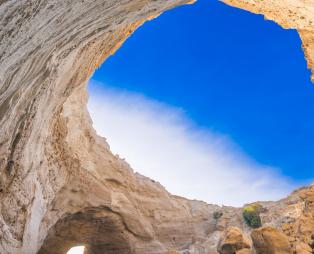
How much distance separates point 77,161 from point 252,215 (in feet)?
32.2

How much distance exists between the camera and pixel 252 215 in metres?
20.4

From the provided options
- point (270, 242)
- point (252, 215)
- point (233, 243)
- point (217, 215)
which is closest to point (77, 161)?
point (217, 215)

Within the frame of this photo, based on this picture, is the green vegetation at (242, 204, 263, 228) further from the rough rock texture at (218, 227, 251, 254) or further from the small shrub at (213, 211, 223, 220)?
the rough rock texture at (218, 227, 251, 254)

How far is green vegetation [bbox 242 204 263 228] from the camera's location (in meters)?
19.9

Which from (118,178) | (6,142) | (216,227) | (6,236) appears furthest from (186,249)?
(6,142)

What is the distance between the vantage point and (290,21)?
10.4 metres

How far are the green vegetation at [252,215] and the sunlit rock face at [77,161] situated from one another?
1.57 feet

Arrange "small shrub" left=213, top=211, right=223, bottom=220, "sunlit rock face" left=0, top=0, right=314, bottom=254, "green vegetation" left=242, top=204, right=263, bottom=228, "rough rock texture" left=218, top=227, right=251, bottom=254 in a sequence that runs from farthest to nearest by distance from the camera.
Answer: "small shrub" left=213, top=211, right=223, bottom=220, "green vegetation" left=242, top=204, right=263, bottom=228, "rough rock texture" left=218, top=227, right=251, bottom=254, "sunlit rock face" left=0, top=0, right=314, bottom=254

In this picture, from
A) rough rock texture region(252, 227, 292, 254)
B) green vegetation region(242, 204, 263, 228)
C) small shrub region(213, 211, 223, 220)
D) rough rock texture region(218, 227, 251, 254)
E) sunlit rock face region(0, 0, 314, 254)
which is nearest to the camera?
sunlit rock face region(0, 0, 314, 254)

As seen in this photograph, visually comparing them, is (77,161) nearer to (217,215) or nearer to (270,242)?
(217,215)

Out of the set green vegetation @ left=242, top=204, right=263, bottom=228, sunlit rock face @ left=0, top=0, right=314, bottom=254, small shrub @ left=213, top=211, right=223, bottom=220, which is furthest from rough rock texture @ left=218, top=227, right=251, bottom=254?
small shrub @ left=213, top=211, right=223, bottom=220

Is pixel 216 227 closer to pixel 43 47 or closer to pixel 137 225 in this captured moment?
pixel 137 225

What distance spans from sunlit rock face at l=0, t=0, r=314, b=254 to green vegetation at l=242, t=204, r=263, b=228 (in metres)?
0.48

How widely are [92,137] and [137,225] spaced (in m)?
5.05
